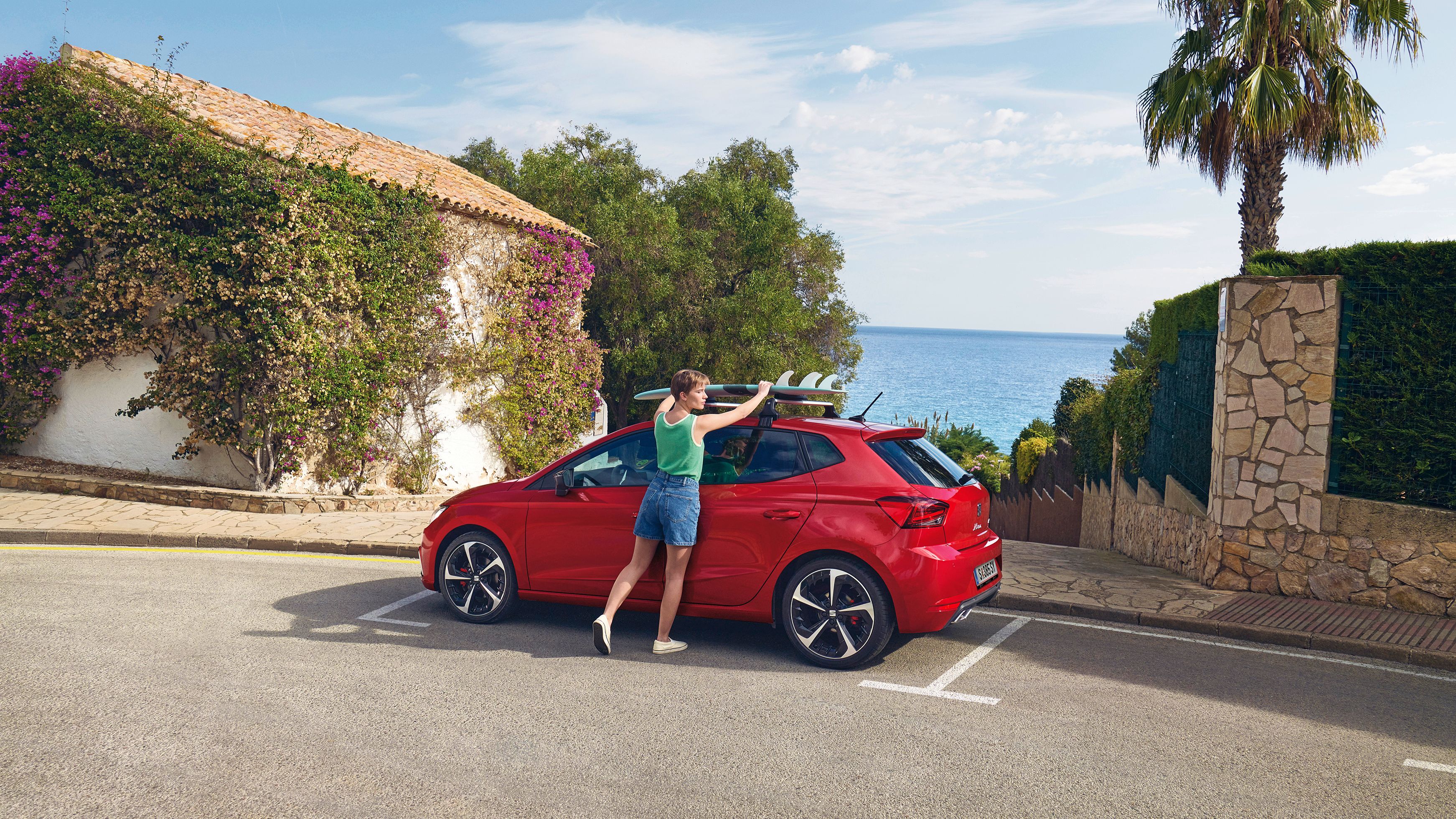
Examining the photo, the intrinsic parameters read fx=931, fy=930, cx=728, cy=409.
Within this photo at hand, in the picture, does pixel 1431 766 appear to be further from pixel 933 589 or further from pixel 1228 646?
pixel 933 589

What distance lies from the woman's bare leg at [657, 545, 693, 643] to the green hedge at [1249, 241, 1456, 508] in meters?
5.54

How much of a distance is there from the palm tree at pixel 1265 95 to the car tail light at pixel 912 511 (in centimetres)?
1207

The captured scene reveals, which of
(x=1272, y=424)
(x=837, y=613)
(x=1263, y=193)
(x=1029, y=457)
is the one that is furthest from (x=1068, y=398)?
(x=837, y=613)

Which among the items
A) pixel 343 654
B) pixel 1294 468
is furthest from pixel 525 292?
pixel 1294 468

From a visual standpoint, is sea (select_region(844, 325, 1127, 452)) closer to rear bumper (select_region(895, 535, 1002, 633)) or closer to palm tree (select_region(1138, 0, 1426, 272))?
palm tree (select_region(1138, 0, 1426, 272))

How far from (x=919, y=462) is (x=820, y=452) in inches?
25.0

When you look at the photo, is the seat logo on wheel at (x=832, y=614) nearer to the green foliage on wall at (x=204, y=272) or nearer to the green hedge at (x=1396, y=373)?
the green hedge at (x=1396, y=373)

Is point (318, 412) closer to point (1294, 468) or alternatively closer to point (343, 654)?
point (343, 654)

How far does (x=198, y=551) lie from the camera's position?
9.38 metres

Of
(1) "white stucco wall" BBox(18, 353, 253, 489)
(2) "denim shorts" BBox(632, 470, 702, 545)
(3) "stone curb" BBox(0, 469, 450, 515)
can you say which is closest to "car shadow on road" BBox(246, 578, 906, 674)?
(2) "denim shorts" BBox(632, 470, 702, 545)

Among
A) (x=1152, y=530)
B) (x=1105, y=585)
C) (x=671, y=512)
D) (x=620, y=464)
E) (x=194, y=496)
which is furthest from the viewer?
(x=194, y=496)

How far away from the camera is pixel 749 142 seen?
119 ft

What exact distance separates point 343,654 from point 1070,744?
4.29 meters

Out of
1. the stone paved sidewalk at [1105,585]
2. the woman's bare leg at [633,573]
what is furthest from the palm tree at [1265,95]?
the woman's bare leg at [633,573]
